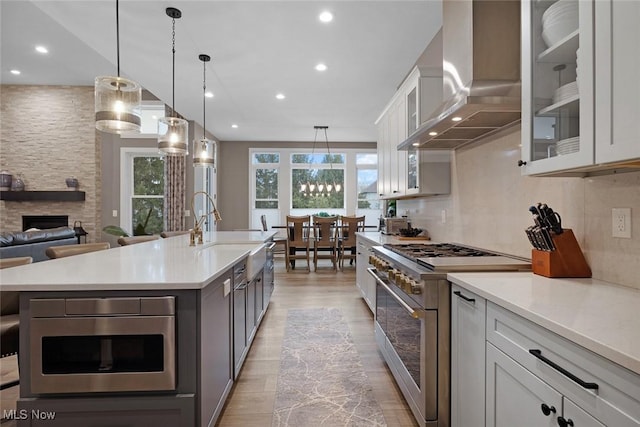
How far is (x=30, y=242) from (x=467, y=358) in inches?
188

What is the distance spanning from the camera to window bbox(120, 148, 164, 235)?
7371 millimetres

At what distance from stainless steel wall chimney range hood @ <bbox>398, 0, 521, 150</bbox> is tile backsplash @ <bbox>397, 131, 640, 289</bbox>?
13.7 inches

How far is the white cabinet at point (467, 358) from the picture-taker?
1343 millimetres

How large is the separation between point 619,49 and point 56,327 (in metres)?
2.27

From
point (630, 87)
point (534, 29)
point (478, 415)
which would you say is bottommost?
point (478, 415)

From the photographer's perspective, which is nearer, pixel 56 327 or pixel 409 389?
pixel 56 327

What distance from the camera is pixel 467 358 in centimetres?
146

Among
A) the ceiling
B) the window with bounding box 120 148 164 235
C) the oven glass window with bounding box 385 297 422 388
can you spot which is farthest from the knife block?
the window with bounding box 120 148 164 235

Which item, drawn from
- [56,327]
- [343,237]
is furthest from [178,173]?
[56,327]

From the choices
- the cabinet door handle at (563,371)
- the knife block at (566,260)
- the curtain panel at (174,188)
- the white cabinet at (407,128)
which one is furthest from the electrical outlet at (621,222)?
the curtain panel at (174,188)

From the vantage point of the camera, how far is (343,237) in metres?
6.57

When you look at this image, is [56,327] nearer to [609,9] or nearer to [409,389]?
[409,389]

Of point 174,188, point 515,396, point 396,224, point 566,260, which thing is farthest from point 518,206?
point 174,188

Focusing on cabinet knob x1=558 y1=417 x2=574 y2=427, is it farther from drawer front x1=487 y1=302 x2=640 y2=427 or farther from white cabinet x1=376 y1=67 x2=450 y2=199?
white cabinet x1=376 y1=67 x2=450 y2=199
